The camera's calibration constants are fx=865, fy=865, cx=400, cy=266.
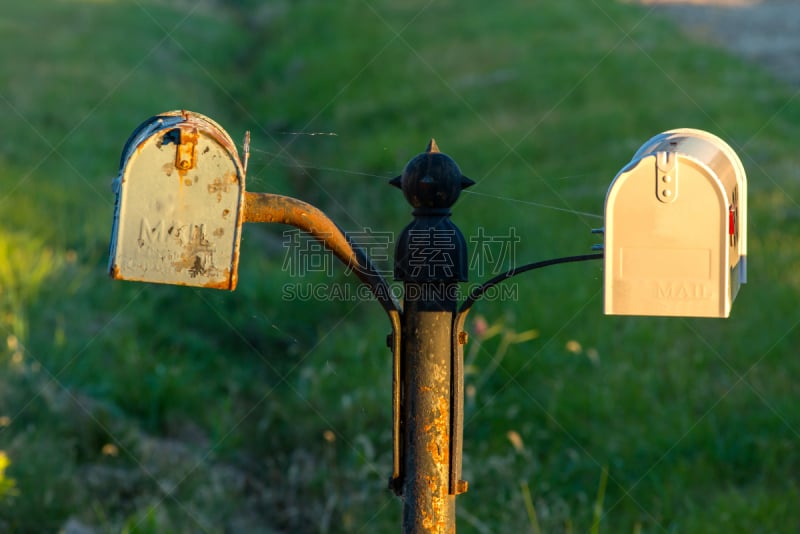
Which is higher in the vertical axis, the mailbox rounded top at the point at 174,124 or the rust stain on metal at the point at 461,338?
the mailbox rounded top at the point at 174,124

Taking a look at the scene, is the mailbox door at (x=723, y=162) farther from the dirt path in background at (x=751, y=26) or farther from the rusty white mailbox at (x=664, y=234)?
the dirt path in background at (x=751, y=26)

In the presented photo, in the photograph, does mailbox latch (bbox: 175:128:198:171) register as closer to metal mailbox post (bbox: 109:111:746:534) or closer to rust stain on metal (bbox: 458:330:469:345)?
metal mailbox post (bbox: 109:111:746:534)

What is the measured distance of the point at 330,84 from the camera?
9156 mm

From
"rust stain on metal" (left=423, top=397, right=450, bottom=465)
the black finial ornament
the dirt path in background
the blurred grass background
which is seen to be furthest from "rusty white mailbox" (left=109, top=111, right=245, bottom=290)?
the dirt path in background

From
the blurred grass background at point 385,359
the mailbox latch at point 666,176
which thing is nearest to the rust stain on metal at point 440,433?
the mailbox latch at point 666,176

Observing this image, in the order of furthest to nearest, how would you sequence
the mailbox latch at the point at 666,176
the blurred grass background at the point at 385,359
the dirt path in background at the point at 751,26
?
the dirt path in background at the point at 751,26, the blurred grass background at the point at 385,359, the mailbox latch at the point at 666,176

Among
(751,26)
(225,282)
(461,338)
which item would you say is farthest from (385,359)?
(751,26)

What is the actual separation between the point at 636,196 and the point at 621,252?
76mm

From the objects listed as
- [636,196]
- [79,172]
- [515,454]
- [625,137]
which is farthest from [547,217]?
[636,196]

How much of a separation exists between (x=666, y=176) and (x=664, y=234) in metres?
0.08

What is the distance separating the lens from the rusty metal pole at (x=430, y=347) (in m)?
1.29

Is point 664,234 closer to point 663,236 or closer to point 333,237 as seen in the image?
point 663,236

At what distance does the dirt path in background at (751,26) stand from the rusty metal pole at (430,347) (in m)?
8.19

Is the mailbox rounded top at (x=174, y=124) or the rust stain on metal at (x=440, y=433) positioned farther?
the rust stain on metal at (x=440, y=433)
